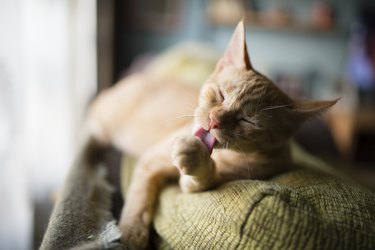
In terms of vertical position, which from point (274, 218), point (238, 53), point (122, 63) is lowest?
point (122, 63)

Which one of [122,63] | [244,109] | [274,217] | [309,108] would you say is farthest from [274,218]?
[122,63]

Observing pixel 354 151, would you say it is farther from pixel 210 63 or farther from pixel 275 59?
pixel 210 63

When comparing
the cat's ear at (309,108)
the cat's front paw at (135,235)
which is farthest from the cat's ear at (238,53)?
the cat's front paw at (135,235)

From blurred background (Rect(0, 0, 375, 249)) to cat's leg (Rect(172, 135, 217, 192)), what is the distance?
767 millimetres

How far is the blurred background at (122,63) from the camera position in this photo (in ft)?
4.97

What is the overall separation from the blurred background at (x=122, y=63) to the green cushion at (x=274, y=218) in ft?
2.50

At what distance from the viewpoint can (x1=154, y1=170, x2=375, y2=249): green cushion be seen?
2.17 feet

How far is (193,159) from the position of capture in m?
0.82

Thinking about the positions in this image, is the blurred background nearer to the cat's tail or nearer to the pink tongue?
the cat's tail

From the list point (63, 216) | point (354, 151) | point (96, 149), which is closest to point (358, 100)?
point (354, 151)

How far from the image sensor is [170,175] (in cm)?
113

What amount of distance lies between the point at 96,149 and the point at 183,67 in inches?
35.7

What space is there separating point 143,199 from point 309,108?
1.74 feet

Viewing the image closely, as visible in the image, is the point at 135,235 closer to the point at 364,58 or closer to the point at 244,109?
the point at 244,109
